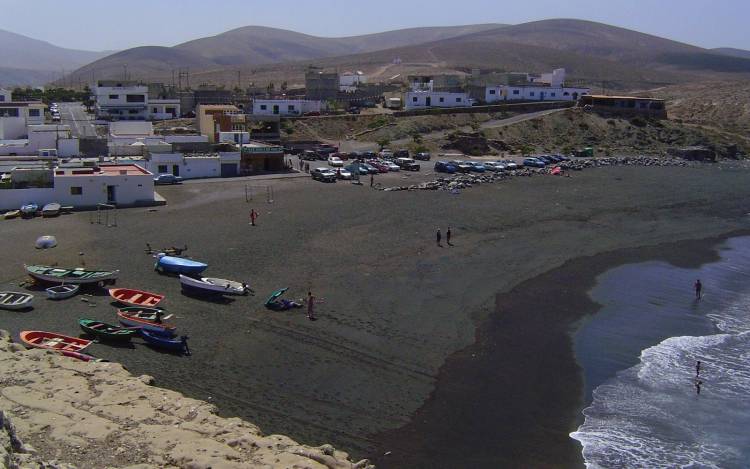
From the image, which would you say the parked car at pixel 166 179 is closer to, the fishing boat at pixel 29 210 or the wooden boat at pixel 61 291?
the fishing boat at pixel 29 210

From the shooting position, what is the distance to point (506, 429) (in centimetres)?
1327

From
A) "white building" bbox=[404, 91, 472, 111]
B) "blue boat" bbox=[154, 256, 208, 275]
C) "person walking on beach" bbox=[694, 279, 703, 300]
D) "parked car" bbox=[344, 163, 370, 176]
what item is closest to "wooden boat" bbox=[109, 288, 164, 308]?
"blue boat" bbox=[154, 256, 208, 275]

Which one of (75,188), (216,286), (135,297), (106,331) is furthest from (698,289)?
(75,188)

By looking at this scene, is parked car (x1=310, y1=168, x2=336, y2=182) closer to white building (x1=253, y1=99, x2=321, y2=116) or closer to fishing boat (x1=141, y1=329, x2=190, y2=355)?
white building (x1=253, y1=99, x2=321, y2=116)

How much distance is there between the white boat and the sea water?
28.7 ft

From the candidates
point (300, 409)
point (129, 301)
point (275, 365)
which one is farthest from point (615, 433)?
point (129, 301)

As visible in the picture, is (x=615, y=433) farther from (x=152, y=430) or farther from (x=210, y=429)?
(x=152, y=430)

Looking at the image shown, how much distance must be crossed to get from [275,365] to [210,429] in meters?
3.64

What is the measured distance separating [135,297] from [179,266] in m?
2.50

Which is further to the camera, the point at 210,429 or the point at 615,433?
the point at 615,433

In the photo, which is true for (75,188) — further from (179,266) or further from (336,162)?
(336,162)

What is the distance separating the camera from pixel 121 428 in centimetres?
1154

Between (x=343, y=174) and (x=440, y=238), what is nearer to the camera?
(x=440, y=238)

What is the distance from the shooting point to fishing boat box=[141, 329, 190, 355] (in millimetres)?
15758
